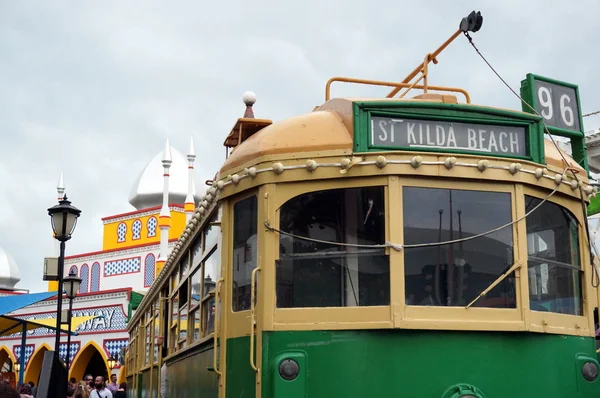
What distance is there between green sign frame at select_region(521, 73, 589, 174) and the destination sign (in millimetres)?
793

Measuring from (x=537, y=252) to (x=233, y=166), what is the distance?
6.65 feet

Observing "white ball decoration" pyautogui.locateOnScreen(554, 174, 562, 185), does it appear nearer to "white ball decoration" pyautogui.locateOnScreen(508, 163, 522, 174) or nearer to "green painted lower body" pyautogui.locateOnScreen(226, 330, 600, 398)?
"white ball decoration" pyautogui.locateOnScreen(508, 163, 522, 174)

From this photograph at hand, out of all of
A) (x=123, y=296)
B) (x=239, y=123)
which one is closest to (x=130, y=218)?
(x=123, y=296)

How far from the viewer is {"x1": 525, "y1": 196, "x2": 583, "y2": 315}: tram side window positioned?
5.21 metres

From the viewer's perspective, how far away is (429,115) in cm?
515

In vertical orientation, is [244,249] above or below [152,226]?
below

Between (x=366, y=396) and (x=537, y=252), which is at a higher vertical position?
(x=537, y=252)

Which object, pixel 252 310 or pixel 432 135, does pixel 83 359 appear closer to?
pixel 252 310

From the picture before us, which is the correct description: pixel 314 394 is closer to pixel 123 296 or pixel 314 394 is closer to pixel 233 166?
pixel 233 166

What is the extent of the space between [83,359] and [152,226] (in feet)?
19.8

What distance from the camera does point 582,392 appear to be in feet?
16.9

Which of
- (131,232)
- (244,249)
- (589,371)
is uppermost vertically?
(131,232)

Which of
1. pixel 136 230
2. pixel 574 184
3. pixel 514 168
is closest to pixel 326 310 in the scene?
pixel 514 168

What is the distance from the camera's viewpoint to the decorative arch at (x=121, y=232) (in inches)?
1377
